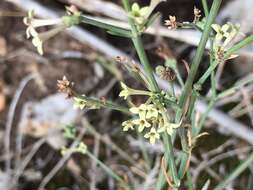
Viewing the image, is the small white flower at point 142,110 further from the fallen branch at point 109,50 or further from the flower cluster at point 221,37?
the fallen branch at point 109,50

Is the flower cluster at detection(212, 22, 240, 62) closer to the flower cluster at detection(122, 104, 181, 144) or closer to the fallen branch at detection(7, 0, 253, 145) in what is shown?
the flower cluster at detection(122, 104, 181, 144)

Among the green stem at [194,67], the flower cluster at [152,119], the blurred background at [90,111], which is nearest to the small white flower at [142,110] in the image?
the flower cluster at [152,119]

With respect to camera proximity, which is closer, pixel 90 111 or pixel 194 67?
pixel 194 67

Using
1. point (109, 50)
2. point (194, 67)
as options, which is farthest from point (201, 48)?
point (109, 50)

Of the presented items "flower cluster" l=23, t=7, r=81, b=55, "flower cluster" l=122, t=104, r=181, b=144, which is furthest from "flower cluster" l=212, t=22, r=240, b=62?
"flower cluster" l=23, t=7, r=81, b=55

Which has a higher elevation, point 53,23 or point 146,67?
point 53,23

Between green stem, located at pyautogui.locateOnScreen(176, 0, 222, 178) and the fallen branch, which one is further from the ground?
the fallen branch

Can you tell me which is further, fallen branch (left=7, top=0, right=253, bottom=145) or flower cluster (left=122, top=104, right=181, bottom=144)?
fallen branch (left=7, top=0, right=253, bottom=145)

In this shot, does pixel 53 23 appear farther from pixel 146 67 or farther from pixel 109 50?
pixel 109 50
